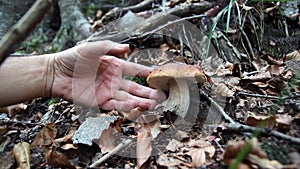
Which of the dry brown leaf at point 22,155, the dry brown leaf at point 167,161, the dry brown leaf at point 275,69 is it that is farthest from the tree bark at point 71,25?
the dry brown leaf at point 167,161

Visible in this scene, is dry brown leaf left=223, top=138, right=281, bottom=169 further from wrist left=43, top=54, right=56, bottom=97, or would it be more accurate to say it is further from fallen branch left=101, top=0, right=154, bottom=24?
fallen branch left=101, top=0, right=154, bottom=24

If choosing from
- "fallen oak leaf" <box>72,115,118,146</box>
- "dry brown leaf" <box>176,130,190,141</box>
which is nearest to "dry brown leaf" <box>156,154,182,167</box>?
"dry brown leaf" <box>176,130,190,141</box>

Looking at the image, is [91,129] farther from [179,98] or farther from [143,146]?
[179,98]

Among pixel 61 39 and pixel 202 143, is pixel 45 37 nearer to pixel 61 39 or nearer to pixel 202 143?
pixel 61 39

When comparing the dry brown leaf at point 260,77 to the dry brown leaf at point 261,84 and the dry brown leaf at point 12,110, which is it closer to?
the dry brown leaf at point 261,84

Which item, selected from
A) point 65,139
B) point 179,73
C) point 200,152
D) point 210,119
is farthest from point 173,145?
point 65,139
